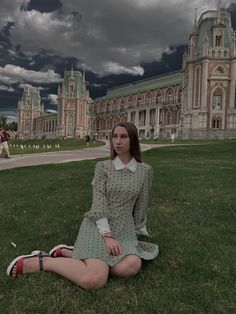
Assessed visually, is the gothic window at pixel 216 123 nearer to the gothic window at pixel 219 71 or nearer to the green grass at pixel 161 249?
the gothic window at pixel 219 71

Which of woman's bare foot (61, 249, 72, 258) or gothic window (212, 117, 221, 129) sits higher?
gothic window (212, 117, 221, 129)

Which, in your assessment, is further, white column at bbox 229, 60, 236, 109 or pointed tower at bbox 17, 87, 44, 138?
pointed tower at bbox 17, 87, 44, 138

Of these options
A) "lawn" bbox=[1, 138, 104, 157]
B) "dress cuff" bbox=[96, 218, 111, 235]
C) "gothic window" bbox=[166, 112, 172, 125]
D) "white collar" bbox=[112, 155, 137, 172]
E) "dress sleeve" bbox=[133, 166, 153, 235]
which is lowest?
"lawn" bbox=[1, 138, 104, 157]

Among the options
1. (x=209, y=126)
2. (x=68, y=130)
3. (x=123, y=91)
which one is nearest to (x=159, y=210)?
(x=209, y=126)

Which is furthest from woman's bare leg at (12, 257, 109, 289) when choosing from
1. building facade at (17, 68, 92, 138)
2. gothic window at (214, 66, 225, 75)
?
building facade at (17, 68, 92, 138)

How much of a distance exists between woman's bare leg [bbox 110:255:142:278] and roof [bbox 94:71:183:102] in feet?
292

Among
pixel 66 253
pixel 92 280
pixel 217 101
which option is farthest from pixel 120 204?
pixel 217 101

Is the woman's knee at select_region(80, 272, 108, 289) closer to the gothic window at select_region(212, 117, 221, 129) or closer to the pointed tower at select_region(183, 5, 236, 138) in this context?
the pointed tower at select_region(183, 5, 236, 138)

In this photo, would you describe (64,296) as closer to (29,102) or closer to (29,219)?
(29,219)

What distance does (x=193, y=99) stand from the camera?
206 ft

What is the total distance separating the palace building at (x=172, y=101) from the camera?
201 ft

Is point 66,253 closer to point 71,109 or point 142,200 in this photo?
point 142,200

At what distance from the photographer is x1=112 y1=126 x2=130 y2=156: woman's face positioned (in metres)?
4.22

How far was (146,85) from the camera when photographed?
109m
